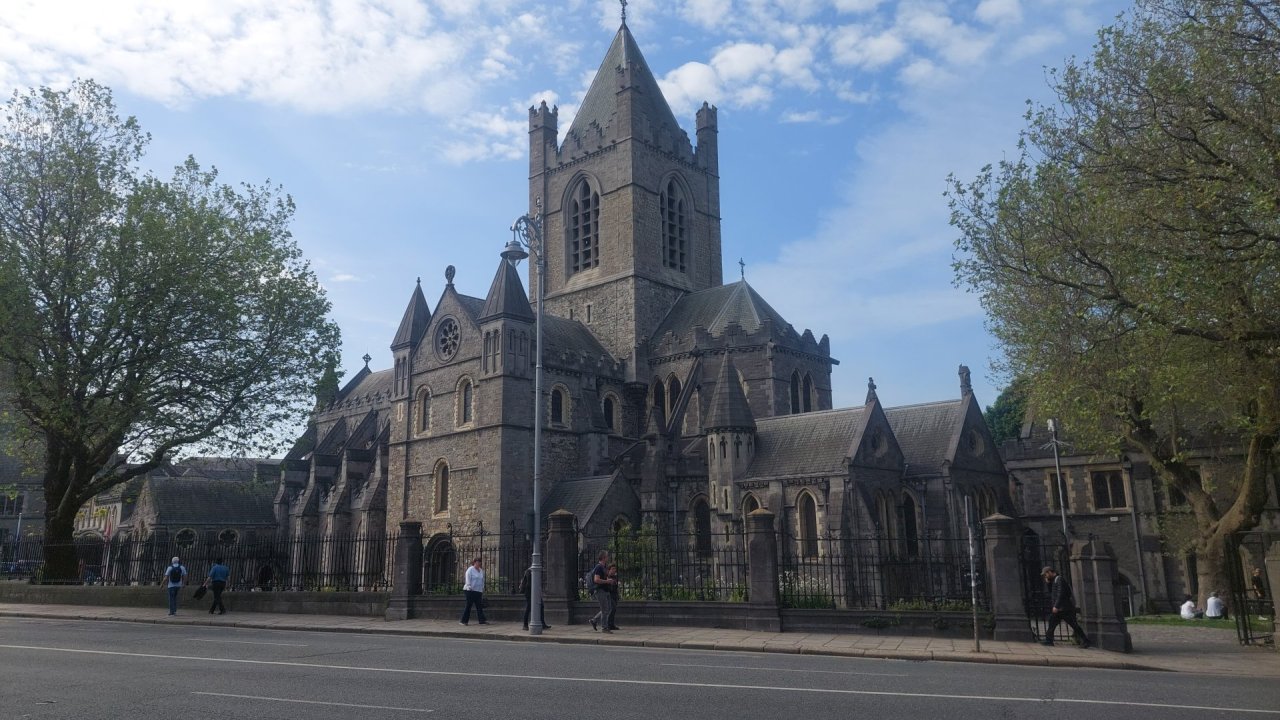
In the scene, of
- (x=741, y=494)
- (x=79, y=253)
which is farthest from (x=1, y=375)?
(x=741, y=494)

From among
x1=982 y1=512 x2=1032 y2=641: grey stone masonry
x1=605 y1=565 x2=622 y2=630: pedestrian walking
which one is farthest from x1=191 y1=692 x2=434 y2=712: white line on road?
x1=982 y1=512 x2=1032 y2=641: grey stone masonry

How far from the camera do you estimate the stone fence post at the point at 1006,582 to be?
16.5 metres

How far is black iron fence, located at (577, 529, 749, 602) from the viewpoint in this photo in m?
20.7

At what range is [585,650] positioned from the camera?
15.2 m

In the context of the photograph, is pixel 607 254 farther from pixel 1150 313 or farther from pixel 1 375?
pixel 1150 313

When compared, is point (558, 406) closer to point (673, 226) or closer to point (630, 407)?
point (630, 407)

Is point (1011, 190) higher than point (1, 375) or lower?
higher

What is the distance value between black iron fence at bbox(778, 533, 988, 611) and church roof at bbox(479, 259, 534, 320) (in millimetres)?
14114

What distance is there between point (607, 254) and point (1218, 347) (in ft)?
109

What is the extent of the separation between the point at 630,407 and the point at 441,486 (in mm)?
9427

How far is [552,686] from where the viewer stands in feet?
33.2

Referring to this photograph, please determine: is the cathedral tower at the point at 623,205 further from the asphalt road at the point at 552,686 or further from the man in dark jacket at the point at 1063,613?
the asphalt road at the point at 552,686

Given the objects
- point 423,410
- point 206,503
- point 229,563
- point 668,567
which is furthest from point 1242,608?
point 206,503

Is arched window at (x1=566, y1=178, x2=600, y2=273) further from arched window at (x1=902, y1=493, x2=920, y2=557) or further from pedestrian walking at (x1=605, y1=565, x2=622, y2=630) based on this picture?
pedestrian walking at (x1=605, y1=565, x2=622, y2=630)
